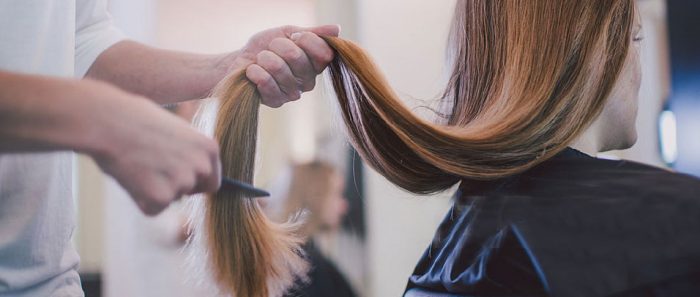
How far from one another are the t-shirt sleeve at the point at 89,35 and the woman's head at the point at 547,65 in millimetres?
Answer: 625

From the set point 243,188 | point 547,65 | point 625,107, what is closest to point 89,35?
point 243,188

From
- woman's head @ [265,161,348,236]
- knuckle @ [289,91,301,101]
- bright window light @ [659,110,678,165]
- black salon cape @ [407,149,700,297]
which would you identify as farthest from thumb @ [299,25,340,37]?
bright window light @ [659,110,678,165]

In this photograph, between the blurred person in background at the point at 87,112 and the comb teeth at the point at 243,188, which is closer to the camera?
the blurred person in background at the point at 87,112

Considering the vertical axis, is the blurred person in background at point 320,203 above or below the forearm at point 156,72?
below

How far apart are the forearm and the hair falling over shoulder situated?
18 cm

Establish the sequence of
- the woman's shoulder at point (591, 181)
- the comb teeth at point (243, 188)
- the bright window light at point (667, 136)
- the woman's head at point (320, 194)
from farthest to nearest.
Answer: the woman's head at point (320, 194)
the bright window light at point (667, 136)
the woman's shoulder at point (591, 181)
the comb teeth at point (243, 188)

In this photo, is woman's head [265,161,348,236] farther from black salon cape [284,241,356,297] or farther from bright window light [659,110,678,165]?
bright window light [659,110,678,165]

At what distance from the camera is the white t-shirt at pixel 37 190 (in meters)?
0.77

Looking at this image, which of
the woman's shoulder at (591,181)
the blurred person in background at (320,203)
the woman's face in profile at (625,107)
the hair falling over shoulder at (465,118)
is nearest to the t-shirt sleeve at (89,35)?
the hair falling over shoulder at (465,118)

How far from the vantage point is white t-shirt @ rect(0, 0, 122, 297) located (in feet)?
2.53

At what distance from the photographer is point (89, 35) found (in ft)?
3.50

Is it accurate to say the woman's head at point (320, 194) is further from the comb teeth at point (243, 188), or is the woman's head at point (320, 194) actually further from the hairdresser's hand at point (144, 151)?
the hairdresser's hand at point (144, 151)

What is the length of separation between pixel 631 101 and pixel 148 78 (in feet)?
2.73

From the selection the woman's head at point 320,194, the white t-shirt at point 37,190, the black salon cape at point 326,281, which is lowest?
the black salon cape at point 326,281
